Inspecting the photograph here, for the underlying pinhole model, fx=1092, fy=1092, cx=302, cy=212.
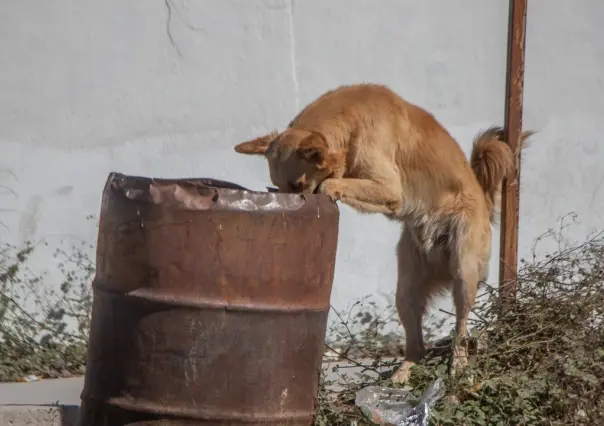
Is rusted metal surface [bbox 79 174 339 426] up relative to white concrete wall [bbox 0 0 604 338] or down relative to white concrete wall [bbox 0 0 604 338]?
down

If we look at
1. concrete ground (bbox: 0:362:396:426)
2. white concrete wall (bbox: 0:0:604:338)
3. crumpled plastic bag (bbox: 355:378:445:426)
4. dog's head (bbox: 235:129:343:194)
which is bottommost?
concrete ground (bbox: 0:362:396:426)

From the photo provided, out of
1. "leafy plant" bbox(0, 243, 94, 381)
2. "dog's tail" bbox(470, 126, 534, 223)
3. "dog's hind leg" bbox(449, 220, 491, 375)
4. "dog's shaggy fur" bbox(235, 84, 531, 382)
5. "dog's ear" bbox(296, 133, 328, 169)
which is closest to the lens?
"dog's ear" bbox(296, 133, 328, 169)

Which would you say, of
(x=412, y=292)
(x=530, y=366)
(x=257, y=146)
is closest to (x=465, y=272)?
(x=412, y=292)

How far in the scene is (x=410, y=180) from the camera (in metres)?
6.66

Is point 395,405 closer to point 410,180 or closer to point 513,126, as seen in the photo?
point 410,180

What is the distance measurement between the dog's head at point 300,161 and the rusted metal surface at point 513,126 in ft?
8.45

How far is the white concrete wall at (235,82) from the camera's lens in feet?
24.3

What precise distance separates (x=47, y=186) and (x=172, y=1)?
1533 millimetres

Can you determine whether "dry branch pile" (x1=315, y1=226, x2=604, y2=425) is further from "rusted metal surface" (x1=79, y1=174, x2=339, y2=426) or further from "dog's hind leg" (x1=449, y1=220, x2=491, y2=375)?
"rusted metal surface" (x1=79, y1=174, x2=339, y2=426)

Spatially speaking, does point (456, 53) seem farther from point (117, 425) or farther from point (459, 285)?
point (117, 425)

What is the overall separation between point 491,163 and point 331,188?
1.52m

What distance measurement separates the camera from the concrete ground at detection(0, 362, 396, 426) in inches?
248

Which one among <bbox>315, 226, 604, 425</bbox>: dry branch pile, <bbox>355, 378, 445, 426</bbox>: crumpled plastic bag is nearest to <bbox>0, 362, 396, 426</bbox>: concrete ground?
<bbox>355, 378, 445, 426</bbox>: crumpled plastic bag

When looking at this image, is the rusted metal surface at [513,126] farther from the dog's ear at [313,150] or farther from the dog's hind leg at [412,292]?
the dog's ear at [313,150]
